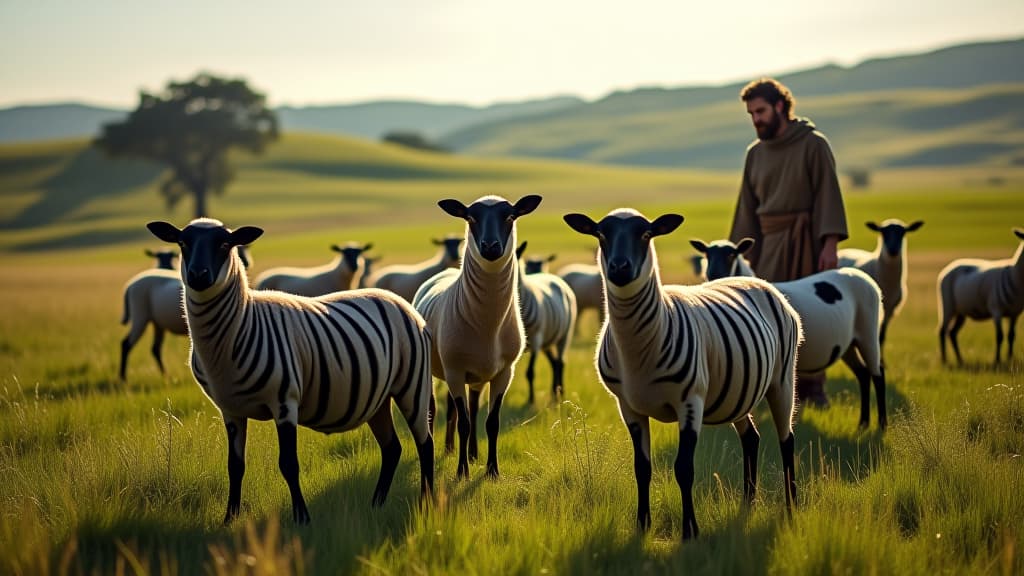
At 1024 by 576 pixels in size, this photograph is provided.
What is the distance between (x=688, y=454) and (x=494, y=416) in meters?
2.35

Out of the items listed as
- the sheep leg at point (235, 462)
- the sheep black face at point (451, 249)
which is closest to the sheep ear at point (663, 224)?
the sheep leg at point (235, 462)

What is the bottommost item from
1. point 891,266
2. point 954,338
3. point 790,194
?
point 954,338

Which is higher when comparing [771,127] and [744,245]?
[771,127]

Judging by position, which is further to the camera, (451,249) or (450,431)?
(451,249)

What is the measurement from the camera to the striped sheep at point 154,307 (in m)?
12.6

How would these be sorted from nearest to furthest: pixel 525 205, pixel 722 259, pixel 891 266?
pixel 525 205 → pixel 722 259 → pixel 891 266

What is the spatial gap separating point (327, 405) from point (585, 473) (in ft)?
5.69

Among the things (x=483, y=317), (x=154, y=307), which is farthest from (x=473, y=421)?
(x=154, y=307)

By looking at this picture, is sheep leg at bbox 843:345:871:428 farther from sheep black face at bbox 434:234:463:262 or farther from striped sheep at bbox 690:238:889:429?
sheep black face at bbox 434:234:463:262

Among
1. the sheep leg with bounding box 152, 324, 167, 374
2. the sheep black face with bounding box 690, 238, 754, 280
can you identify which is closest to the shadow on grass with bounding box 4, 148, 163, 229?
the sheep leg with bounding box 152, 324, 167, 374

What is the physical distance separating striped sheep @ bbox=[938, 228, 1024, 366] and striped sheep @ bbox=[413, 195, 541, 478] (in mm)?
8004

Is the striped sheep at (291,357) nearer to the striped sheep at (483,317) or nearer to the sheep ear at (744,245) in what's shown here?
the striped sheep at (483,317)

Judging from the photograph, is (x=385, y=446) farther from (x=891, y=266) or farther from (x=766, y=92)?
(x=891, y=266)

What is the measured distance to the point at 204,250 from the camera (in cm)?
535
